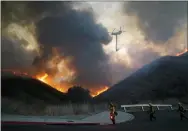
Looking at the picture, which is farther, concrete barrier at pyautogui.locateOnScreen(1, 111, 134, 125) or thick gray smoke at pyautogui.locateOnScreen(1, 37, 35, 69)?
thick gray smoke at pyautogui.locateOnScreen(1, 37, 35, 69)

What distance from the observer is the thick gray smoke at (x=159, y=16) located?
12.3m

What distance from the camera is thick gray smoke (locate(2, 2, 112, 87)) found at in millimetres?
12422

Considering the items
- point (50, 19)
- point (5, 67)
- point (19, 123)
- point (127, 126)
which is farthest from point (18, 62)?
point (127, 126)

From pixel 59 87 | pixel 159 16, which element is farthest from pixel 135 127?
pixel 159 16

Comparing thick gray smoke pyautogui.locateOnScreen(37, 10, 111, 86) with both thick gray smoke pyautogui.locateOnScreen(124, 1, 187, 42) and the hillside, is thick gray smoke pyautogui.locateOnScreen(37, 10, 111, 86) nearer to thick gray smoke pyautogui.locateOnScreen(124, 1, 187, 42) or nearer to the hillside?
the hillside

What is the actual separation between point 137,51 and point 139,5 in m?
2.09

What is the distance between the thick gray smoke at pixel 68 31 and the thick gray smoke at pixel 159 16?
73.8 inches

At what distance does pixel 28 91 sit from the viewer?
40.9 feet

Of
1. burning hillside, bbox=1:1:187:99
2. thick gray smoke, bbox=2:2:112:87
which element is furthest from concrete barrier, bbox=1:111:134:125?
thick gray smoke, bbox=2:2:112:87

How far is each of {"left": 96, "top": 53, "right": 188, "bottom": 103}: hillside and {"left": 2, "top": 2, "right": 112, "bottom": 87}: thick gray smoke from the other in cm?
149

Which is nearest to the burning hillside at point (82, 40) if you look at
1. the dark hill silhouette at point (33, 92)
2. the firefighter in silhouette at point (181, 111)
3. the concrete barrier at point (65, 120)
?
the dark hill silhouette at point (33, 92)

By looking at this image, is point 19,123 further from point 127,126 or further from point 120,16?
point 120,16

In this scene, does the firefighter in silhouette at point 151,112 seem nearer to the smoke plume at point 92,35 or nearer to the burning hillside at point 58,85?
the smoke plume at point 92,35

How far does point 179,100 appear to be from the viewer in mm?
11789
